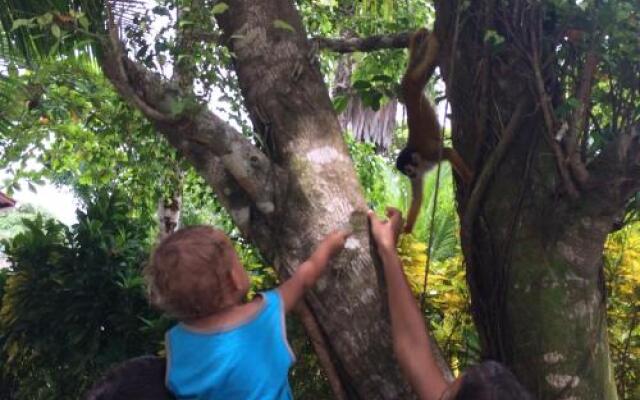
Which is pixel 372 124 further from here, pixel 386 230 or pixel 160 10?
pixel 386 230

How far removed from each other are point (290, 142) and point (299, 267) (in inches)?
18.4

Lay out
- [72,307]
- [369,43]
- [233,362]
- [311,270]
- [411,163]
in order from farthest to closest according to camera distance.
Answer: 1. [72,307]
2. [411,163]
3. [369,43]
4. [311,270]
5. [233,362]

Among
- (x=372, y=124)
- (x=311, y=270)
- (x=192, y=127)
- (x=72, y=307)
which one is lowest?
(x=72, y=307)

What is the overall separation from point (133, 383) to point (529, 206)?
1.30 metres

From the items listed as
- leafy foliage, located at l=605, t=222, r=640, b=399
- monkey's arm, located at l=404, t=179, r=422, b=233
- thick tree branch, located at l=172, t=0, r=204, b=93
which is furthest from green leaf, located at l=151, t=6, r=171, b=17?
leafy foliage, located at l=605, t=222, r=640, b=399

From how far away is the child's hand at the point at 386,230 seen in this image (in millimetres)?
2164

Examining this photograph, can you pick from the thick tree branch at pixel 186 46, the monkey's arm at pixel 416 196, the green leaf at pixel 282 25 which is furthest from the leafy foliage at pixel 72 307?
the green leaf at pixel 282 25

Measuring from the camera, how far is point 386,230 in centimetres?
220

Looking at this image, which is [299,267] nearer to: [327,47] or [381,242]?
[381,242]

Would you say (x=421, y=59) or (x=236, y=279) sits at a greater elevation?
(x=421, y=59)

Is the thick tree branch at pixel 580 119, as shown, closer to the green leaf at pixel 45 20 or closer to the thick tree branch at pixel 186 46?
the thick tree branch at pixel 186 46

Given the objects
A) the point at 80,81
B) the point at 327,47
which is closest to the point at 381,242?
the point at 327,47

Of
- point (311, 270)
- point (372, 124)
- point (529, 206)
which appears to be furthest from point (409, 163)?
point (372, 124)

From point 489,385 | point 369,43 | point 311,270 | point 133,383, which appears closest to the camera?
point 489,385
